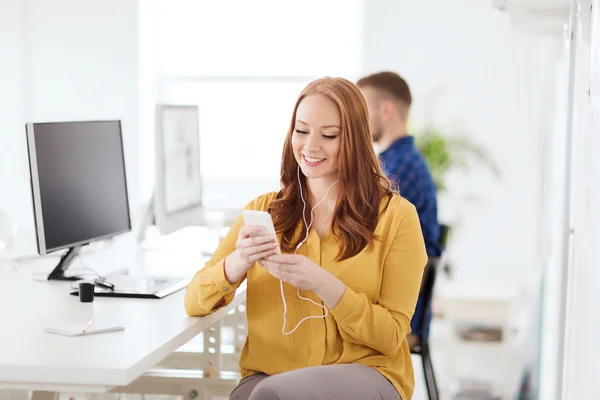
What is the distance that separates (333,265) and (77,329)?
0.59 meters

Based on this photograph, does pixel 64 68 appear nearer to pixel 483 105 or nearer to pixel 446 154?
pixel 446 154

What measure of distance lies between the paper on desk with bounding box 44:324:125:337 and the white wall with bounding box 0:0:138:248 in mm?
3291

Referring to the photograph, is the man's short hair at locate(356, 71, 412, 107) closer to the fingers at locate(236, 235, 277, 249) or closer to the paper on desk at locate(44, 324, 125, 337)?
the fingers at locate(236, 235, 277, 249)

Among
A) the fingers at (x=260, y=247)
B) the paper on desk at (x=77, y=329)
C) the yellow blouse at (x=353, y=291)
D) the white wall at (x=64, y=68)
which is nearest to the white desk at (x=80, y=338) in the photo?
the paper on desk at (x=77, y=329)

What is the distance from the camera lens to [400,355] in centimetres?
198

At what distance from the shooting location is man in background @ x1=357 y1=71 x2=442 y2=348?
3.19m

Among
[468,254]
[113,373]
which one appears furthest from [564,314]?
[468,254]

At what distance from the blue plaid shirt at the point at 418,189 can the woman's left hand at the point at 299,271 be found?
1.40 metres

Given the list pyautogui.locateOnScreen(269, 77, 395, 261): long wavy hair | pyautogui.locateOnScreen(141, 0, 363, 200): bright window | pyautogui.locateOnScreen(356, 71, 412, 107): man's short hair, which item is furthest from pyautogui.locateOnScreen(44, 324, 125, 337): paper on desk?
pyautogui.locateOnScreen(141, 0, 363, 200): bright window

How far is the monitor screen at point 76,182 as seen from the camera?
235 centimetres

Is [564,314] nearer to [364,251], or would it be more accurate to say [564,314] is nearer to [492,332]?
[364,251]

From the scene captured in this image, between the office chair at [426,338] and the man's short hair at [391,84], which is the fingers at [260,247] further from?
the man's short hair at [391,84]

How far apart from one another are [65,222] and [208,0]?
10.0 ft

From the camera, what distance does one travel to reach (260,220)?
1.84 metres
